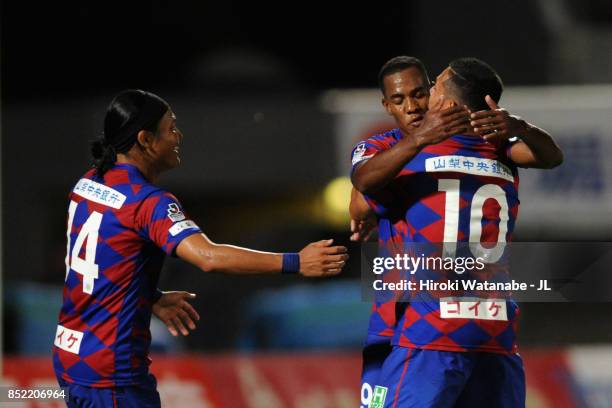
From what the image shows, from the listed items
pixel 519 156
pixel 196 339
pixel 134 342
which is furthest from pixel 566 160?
pixel 134 342

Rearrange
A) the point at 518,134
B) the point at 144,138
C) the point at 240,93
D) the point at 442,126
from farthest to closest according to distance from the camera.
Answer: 1. the point at 240,93
2. the point at 144,138
3. the point at 518,134
4. the point at 442,126

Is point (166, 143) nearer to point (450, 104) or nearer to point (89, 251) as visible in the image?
point (89, 251)

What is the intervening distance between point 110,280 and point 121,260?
84 mm

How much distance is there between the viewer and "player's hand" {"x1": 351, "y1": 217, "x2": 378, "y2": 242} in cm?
445

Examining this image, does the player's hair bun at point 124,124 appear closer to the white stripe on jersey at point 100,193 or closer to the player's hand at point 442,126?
the white stripe on jersey at point 100,193

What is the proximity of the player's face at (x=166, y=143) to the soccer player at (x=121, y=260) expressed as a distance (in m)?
0.02

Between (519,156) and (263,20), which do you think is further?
(263,20)

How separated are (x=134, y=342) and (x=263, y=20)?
514cm

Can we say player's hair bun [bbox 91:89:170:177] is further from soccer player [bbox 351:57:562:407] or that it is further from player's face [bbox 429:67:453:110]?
player's face [bbox 429:67:453:110]

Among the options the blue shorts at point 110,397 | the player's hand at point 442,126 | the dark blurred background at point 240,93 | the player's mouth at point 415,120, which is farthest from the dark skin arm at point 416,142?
the dark blurred background at point 240,93

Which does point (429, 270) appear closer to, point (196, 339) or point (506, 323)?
point (506, 323)

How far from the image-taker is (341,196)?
7.26 meters

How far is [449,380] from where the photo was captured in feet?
13.0

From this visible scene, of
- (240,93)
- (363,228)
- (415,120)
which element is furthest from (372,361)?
(240,93)
